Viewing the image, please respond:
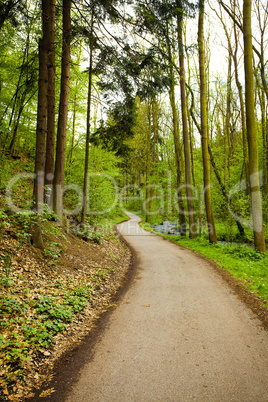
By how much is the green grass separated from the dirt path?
2.95 feet

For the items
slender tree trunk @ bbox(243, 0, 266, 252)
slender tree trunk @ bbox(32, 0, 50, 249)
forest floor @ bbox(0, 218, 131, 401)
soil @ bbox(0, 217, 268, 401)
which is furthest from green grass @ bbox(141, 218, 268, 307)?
slender tree trunk @ bbox(32, 0, 50, 249)

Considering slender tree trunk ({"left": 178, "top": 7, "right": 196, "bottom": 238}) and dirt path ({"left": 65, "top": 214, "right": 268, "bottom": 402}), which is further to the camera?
slender tree trunk ({"left": 178, "top": 7, "right": 196, "bottom": 238})

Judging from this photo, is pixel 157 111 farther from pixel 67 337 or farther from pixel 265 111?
pixel 67 337

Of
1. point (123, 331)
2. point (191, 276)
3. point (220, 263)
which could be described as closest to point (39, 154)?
point (123, 331)

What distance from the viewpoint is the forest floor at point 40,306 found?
290 cm

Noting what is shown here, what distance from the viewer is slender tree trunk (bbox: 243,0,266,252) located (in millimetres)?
8820

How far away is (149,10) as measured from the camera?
22.1ft

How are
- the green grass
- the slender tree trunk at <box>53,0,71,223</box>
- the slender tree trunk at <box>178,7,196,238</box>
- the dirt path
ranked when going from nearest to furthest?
1. the dirt path
2. the green grass
3. the slender tree trunk at <box>53,0,71,223</box>
4. the slender tree trunk at <box>178,7,196,238</box>

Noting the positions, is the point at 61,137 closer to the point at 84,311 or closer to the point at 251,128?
the point at 84,311

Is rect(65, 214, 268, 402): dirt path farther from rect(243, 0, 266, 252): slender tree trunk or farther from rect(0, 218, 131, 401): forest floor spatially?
rect(243, 0, 266, 252): slender tree trunk

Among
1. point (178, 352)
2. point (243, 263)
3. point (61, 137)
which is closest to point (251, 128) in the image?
point (243, 263)

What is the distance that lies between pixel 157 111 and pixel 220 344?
23.5 metres

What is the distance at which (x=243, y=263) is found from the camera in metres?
8.44

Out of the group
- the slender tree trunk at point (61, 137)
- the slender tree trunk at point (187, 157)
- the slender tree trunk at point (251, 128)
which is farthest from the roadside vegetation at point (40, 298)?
the slender tree trunk at point (187, 157)
